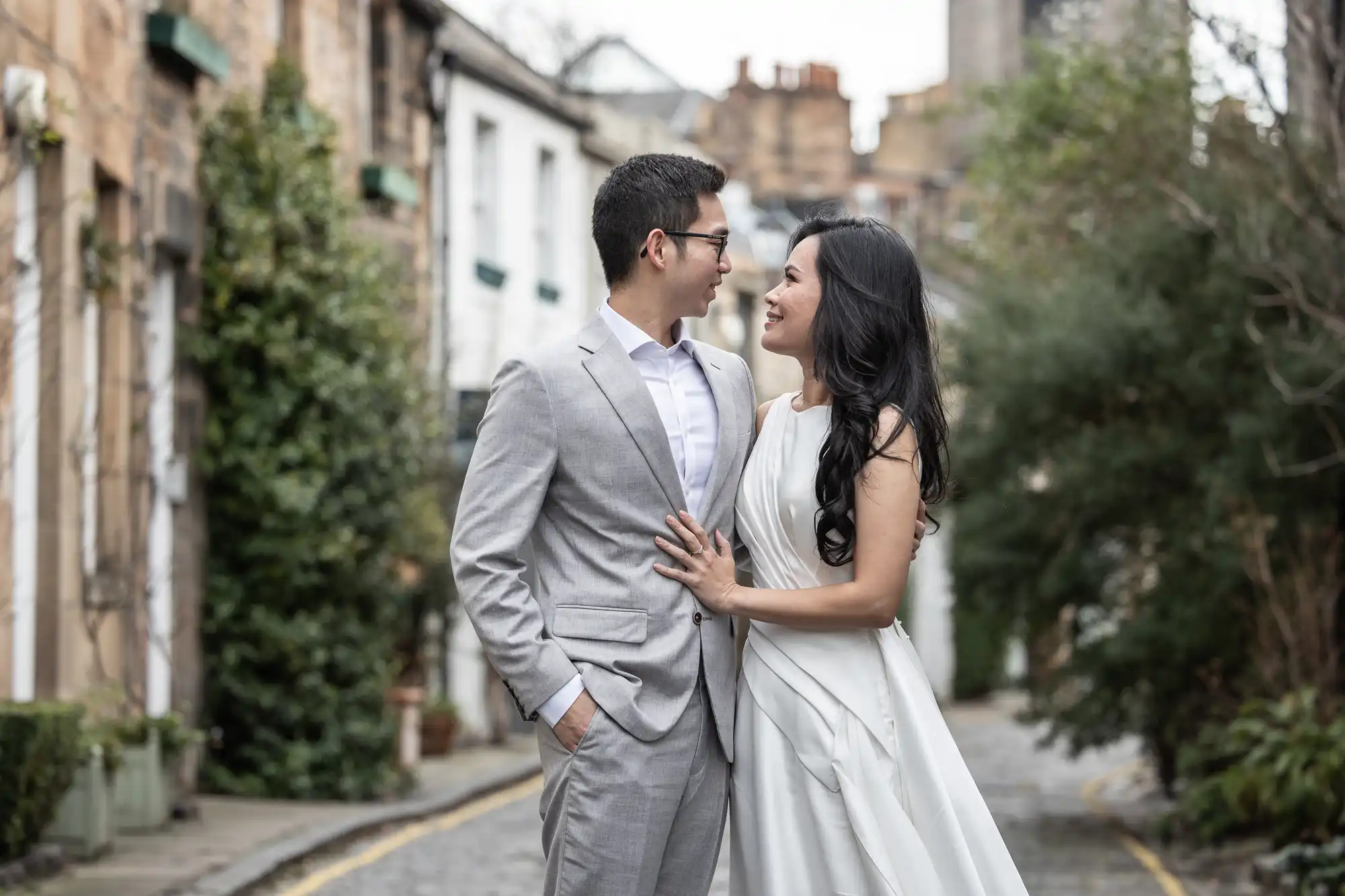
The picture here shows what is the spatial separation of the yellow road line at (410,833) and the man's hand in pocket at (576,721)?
6186 mm

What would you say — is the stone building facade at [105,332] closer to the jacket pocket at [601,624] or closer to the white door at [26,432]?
the white door at [26,432]

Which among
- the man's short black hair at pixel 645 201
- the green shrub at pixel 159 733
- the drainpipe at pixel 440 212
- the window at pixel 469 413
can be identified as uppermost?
the drainpipe at pixel 440 212

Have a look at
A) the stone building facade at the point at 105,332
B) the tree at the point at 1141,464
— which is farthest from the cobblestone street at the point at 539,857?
the stone building facade at the point at 105,332

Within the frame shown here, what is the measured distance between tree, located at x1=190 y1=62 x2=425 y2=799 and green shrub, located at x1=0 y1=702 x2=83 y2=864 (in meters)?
4.71

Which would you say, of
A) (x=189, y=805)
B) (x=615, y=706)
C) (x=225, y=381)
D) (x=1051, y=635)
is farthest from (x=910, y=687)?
(x=1051, y=635)

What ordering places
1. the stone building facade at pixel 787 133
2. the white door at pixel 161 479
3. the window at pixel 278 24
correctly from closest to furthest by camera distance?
the white door at pixel 161 479, the window at pixel 278 24, the stone building facade at pixel 787 133

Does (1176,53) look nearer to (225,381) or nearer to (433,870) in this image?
(225,381)

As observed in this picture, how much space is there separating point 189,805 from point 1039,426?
21.6 ft

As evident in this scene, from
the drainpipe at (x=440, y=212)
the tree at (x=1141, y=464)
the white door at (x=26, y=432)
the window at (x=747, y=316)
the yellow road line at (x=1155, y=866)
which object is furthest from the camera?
the window at (x=747, y=316)

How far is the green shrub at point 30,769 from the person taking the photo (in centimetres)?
948

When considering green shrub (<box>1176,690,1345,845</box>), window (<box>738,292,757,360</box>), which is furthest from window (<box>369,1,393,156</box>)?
window (<box>738,292,757,360</box>)

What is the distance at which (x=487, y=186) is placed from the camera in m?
26.2

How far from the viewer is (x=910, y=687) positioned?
4.69m

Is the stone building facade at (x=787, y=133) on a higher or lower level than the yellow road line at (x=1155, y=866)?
higher
